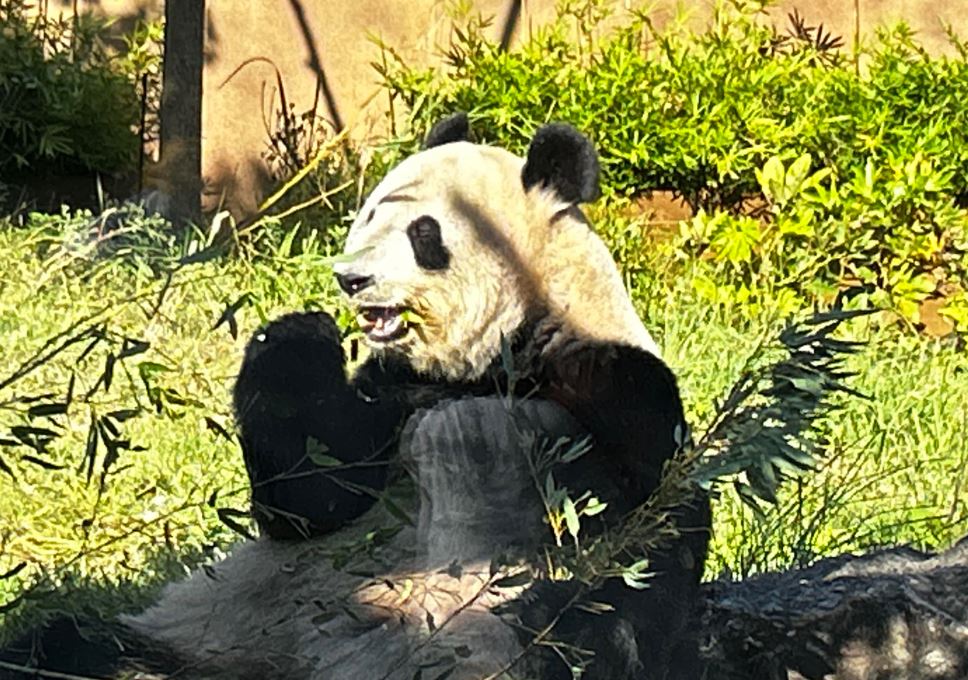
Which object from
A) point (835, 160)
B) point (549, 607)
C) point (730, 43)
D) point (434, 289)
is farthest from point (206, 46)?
point (549, 607)

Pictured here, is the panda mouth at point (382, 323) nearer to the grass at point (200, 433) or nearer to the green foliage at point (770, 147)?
the grass at point (200, 433)

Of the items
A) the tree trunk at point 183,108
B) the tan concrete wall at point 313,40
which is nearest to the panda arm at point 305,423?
the tree trunk at point 183,108

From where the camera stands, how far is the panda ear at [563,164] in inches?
162

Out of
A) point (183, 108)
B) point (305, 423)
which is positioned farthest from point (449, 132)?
point (183, 108)

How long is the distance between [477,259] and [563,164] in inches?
11.8

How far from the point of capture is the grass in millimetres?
4562

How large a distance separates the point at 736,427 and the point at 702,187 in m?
5.90

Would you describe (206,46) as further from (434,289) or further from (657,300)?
(434,289)

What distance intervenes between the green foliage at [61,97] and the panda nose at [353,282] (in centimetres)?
521

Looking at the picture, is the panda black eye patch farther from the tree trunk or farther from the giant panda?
the tree trunk

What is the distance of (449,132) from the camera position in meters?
4.48

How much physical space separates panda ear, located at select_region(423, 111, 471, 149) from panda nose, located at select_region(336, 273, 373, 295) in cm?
62

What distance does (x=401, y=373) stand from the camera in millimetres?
4070

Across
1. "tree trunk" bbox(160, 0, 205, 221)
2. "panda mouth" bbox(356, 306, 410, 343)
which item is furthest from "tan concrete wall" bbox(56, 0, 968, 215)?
"panda mouth" bbox(356, 306, 410, 343)
